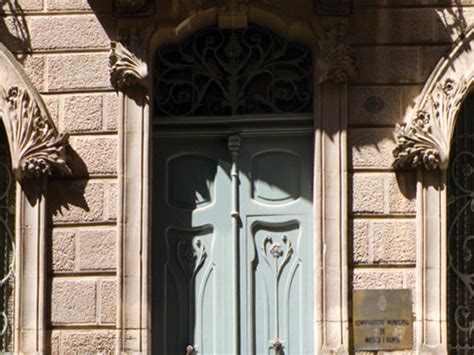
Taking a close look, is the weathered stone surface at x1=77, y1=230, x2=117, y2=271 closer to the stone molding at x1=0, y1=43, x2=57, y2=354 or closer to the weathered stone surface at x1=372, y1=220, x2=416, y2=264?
the stone molding at x1=0, y1=43, x2=57, y2=354

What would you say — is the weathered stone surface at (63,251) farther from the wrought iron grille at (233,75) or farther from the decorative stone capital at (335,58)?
the decorative stone capital at (335,58)

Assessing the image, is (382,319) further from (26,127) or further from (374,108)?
(26,127)

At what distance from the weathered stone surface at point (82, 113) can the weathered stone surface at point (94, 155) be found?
4.2 inches

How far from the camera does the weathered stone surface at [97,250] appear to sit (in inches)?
589

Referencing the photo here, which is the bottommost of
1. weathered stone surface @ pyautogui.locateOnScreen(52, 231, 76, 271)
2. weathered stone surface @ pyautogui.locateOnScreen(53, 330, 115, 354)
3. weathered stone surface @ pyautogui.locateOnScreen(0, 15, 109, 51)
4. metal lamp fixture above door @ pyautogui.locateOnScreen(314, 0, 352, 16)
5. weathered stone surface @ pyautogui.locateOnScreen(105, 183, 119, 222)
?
weathered stone surface @ pyautogui.locateOnScreen(53, 330, 115, 354)

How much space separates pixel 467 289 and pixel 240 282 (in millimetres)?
2095

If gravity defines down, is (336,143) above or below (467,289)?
above

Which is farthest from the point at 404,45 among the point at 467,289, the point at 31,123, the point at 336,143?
the point at 31,123

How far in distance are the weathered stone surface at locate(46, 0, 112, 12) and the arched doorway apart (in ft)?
2.28

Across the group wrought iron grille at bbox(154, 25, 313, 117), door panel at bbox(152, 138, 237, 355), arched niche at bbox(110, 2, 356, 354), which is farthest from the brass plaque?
wrought iron grille at bbox(154, 25, 313, 117)

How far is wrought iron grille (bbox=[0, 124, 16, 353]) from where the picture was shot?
49.9 ft

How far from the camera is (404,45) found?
15.2 m

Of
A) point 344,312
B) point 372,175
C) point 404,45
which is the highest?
point 404,45

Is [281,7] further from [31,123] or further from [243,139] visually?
[31,123]
